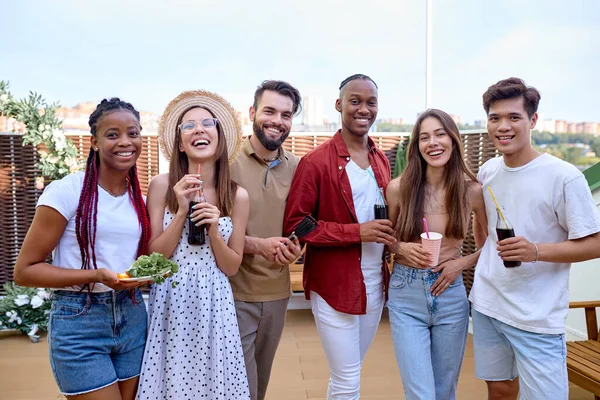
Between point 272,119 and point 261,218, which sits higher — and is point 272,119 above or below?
above

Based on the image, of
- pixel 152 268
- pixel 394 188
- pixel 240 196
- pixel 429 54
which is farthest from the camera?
pixel 429 54

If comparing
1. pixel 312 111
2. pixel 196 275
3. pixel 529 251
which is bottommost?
pixel 196 275

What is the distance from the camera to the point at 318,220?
2.61 meters

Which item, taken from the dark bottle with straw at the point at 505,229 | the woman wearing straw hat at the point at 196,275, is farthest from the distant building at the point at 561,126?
the woman wearing straw hat at the point at 196,275

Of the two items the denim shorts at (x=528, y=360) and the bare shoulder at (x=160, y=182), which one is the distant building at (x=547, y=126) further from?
the bare shoulder at (x=160, y=182)

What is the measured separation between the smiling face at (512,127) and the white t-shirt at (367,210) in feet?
2.15

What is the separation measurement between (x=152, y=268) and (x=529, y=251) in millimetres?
1491

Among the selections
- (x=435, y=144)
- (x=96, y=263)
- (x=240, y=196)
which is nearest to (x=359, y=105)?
(x=435, y=144)

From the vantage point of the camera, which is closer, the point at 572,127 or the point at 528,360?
the point at 528,360

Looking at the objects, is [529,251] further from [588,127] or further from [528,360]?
[588,127]

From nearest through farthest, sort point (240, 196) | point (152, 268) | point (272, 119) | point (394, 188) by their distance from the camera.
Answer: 1. point (152, 268)
2. point (240, 196)
3. point (394, 188)
4. point (272, 119)

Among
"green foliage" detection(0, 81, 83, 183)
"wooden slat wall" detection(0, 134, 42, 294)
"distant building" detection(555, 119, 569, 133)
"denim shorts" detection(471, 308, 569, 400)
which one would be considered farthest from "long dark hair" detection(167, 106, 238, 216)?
"distant building" detection(555, 119, 569, 133)

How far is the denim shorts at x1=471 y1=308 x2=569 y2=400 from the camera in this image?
83.7 inches

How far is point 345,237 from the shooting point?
2.45 meters
